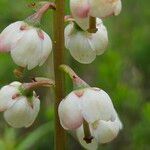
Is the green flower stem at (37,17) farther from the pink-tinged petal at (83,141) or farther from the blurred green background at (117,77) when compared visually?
the blurred green background at (117,77)

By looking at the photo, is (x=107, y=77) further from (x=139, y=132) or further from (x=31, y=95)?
(x=31, y=95)

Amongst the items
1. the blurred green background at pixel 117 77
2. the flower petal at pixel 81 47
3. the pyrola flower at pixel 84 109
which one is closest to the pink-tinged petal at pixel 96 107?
the pyrola flower at pixel 84 109

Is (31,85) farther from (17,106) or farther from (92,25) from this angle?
(92,25)

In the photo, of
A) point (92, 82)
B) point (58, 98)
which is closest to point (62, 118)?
point (58, 98)

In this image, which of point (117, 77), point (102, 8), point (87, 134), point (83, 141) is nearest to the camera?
point (102, 8)

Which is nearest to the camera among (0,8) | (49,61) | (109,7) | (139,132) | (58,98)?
(109,7)

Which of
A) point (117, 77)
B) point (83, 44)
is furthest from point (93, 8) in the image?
point (117, 77)

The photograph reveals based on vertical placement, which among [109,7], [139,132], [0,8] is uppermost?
[109,7]
